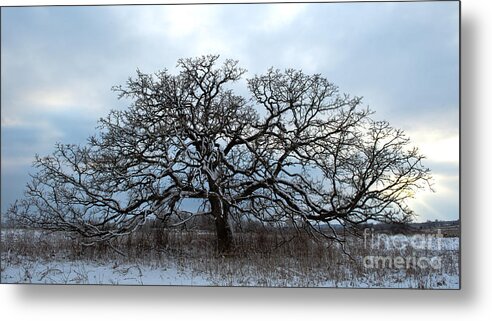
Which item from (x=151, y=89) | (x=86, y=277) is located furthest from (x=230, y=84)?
(x=86, y=277)

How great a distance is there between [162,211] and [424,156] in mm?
2156

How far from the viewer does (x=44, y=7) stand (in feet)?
18.0

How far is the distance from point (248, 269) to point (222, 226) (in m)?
0.41

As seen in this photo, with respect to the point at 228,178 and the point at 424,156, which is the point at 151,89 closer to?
the point at 228,178

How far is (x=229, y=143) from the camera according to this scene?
211 inches

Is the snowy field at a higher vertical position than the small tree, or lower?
lower

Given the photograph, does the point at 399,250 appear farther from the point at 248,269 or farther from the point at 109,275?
the point at 109,275

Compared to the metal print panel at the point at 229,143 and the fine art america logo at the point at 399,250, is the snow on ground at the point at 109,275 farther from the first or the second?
the fine art america logo at the point at 399,250

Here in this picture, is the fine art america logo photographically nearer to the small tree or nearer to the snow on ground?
the small tree

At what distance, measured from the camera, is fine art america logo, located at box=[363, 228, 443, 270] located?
16.8 feet

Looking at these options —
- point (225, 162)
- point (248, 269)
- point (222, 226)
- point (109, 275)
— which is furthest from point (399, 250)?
point (109, 275)

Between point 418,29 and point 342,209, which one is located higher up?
point 418,29

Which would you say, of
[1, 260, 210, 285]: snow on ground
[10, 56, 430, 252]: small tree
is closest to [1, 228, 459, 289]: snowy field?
[1, 260, 210, 285]: snow on ground

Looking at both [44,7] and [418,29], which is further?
[44,7]
